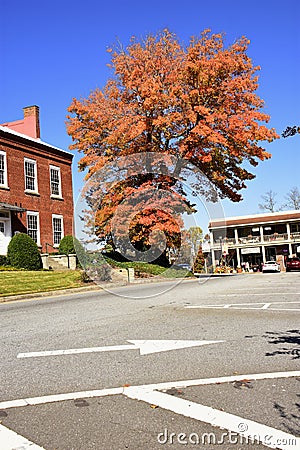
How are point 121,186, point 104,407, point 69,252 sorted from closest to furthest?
point 104,407
point 121,186
point 69,252

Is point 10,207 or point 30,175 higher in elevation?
point 30,175

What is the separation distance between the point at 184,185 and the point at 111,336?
20.0m

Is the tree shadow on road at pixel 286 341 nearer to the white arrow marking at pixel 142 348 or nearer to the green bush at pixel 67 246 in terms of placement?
the white arrow marking at pixel 142 348

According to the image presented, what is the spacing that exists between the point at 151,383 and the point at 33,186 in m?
29.8

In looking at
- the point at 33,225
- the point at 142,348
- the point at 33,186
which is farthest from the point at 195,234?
the point at 142,348

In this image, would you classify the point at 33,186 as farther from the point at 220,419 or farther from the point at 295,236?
the point at 295,236

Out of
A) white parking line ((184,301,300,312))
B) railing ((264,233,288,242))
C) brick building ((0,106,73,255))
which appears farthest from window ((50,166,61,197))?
railing ((264,233,288,242))

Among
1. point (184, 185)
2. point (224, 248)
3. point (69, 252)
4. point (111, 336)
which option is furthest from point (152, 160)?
point (224, 248)

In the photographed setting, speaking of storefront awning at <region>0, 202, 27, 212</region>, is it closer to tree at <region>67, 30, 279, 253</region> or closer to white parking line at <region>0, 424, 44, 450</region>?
tree at <region>67, 30, 279, 253</region>

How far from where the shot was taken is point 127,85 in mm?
28688

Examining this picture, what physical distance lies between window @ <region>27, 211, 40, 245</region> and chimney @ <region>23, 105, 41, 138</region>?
293 inches

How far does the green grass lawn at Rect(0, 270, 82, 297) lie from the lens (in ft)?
64.3

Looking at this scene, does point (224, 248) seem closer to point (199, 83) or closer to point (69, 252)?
point (69, 252)

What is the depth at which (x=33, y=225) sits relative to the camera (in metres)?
33.5
